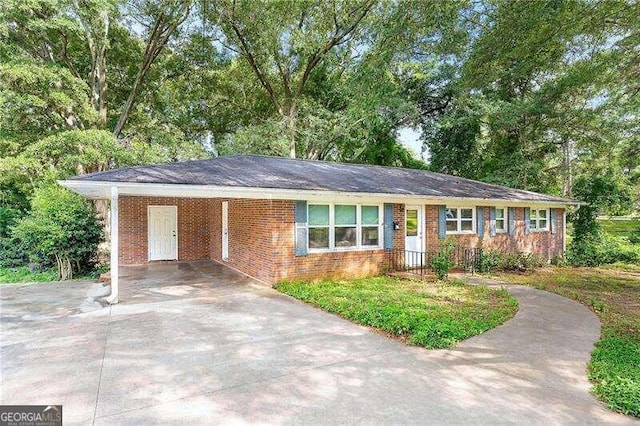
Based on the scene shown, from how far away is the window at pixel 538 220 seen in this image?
14492 mm

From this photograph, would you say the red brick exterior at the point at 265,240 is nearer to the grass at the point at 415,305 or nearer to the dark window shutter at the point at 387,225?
the dark window shutter at the point at 387,225

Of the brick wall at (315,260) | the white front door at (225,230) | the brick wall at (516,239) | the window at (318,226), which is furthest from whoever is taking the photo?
the white front door at (225,230)

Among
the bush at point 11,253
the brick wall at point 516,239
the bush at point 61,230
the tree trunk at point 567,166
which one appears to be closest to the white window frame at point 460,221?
the brick wall at point 516,239

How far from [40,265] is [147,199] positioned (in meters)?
3.74

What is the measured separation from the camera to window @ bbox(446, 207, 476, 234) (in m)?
12.2

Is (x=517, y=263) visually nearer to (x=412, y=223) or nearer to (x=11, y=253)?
(x=412, y=223)

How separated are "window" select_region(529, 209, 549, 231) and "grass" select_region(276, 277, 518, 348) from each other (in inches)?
284

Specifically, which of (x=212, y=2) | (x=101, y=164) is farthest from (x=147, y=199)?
(x=212, y=2)

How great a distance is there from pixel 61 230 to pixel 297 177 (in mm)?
6974

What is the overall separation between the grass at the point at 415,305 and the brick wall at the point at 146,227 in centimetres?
647

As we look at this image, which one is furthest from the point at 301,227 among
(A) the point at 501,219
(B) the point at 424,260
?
(A) the point at 501,219

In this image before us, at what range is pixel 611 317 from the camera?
6602 mm

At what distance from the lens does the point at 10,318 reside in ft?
20.6

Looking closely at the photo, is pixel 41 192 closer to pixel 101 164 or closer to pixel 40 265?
pixel 40 265
